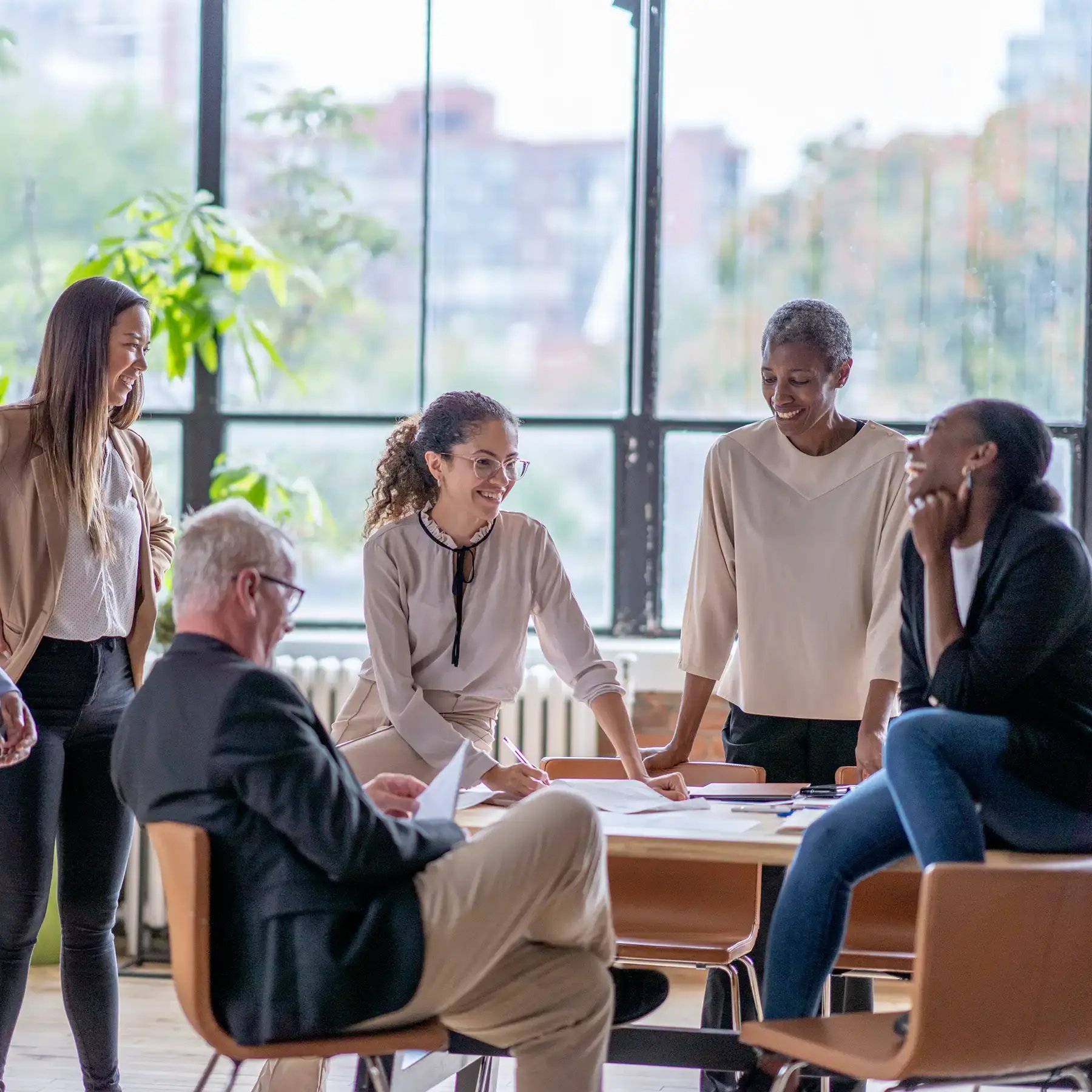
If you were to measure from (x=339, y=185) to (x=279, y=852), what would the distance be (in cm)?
325

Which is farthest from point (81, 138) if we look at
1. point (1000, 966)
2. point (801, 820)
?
point (1000, 966)

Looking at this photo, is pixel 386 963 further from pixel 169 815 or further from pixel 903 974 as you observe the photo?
pixel 903 974

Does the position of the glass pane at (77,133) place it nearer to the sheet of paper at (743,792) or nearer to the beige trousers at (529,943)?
the sheet of paper at (743,792)

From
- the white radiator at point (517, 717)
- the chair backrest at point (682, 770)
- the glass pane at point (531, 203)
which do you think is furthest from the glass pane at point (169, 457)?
the chair backrest at point (682, 770)

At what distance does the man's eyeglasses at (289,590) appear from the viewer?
2.03m

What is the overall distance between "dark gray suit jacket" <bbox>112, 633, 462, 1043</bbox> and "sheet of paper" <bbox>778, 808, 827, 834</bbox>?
61cm

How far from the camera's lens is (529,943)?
2053 mm

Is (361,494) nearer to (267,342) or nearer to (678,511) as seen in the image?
(267,342)

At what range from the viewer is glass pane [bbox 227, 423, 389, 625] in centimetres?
470

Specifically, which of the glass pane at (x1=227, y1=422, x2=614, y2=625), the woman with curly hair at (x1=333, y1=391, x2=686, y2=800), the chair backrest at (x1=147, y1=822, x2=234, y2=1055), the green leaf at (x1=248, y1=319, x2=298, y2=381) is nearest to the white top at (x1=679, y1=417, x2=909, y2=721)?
the woman with curly hair at (x1=333, y1=391, x2=686, y2=800)

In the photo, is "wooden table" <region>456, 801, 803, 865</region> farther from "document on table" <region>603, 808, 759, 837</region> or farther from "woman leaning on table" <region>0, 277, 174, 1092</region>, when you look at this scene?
"woman leaning on table" <region>0, 277, 174, 1092</region>

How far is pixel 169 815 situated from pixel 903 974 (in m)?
1.53

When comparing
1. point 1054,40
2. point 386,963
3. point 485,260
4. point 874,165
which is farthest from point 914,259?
point 386,963

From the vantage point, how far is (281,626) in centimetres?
208
